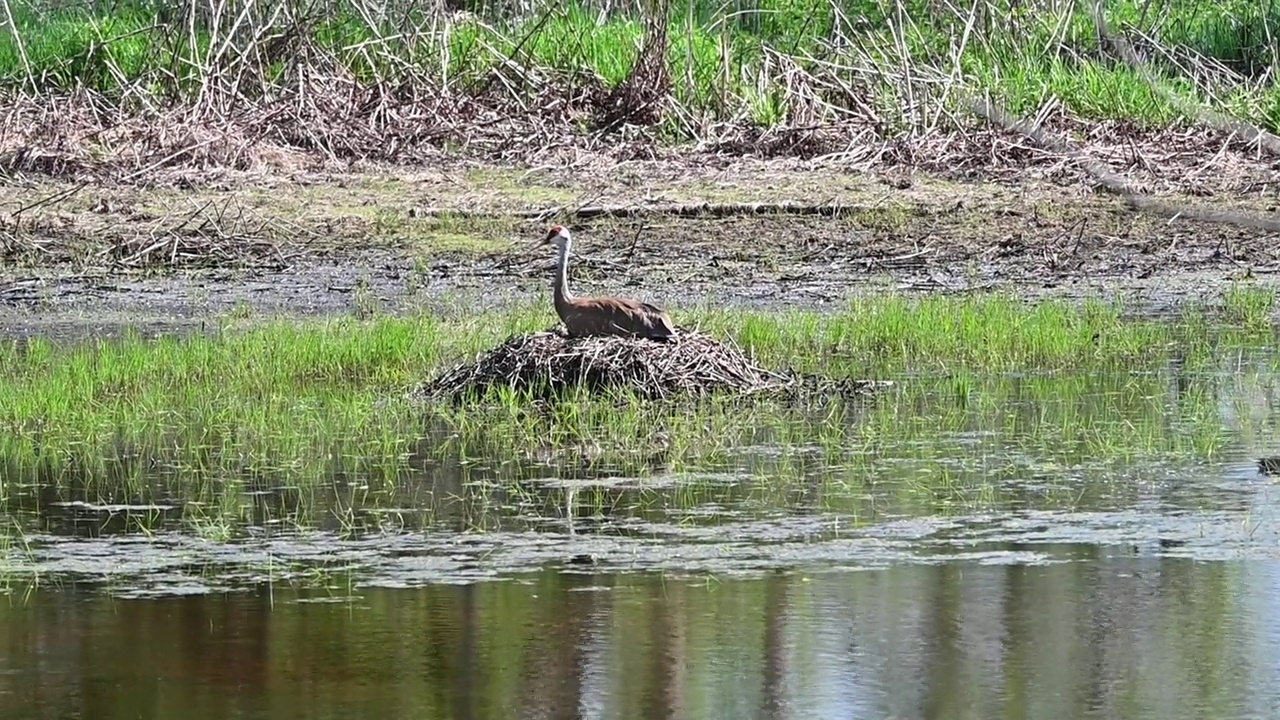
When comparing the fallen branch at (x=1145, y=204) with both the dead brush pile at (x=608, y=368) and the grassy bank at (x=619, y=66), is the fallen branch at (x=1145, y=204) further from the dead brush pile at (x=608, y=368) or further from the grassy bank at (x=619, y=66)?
the grassy bank at (x=619, y=66)

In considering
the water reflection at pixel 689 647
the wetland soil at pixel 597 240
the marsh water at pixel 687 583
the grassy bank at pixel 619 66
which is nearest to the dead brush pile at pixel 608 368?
the marsh water at pixel 687 583

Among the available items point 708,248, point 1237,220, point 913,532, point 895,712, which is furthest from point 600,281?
point 1237,220

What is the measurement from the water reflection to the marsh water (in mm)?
12

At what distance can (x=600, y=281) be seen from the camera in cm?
1280

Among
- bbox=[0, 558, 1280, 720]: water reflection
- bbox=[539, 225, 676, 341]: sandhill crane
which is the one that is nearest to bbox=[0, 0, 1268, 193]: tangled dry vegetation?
bbox=[539, 225, 676, 341]: sandhill crane

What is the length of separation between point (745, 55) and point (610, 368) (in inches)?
288

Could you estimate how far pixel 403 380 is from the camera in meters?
10.2

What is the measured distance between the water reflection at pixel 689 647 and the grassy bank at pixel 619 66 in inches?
349

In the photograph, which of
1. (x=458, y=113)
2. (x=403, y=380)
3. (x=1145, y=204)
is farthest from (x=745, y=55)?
(x=1145, y=204)

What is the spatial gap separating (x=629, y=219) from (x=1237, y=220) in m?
10.6

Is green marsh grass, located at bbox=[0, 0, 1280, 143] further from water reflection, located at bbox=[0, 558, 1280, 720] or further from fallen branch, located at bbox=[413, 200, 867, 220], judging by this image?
water reflection, located at bbox=[0, 558, 1280, 720]

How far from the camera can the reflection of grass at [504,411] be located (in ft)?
27.2

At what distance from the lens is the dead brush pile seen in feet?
31.1

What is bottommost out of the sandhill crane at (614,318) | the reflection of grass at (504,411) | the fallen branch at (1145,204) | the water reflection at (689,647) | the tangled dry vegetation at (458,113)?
the water reflection at (689,647)
